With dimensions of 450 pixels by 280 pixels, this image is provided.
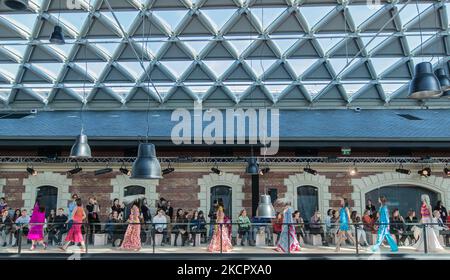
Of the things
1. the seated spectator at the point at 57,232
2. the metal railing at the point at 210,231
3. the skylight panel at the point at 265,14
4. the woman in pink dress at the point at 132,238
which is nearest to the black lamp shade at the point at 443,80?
the metal railing at the point at 210,231

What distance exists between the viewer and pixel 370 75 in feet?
55.8

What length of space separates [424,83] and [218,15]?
28.5 ft

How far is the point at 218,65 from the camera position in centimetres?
1647

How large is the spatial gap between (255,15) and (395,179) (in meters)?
8.64

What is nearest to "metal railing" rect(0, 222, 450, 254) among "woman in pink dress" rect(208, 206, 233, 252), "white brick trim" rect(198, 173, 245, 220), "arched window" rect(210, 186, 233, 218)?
"woman in pink dress" rect(208, 206, 233, 252)

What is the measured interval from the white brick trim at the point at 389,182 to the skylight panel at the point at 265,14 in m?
7.24

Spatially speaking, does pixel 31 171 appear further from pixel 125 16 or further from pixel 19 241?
pixel 125 16

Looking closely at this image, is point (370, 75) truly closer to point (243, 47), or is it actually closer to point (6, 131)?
point (243, 47)

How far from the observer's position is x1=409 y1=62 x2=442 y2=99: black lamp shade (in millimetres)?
7023

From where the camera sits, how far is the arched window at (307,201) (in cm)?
1622

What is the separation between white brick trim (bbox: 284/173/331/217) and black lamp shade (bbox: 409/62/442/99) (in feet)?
29.9

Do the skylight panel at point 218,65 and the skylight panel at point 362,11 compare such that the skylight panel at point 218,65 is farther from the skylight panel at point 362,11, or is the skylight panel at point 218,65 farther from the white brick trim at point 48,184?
the white brick trim at point 48,184

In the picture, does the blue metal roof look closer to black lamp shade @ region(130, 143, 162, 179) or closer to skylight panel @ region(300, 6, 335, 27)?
skylight panel @ region(300, 6, 335, 27)
